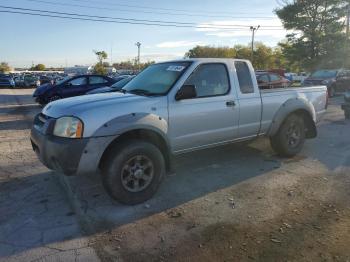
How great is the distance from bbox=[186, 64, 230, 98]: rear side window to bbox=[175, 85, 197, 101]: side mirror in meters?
0.24

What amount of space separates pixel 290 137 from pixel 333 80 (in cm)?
1626

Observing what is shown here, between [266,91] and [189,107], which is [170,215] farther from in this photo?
[266,91]

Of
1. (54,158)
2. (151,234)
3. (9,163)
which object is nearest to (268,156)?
(151,234)

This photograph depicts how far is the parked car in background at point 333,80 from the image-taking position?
21038 mm

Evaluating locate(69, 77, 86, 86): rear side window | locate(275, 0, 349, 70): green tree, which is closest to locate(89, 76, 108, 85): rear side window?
locate(69, 77, 86, 86): rear side window

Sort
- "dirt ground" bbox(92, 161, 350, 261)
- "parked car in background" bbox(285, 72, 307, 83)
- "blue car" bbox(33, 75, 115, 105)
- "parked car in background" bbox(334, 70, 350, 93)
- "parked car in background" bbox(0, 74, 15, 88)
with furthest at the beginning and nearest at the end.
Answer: "parked car in background" bbox(0, 74, 15, 88) → "parked car in background" bbox(285, 72, 307, 83) → "parked car in background" bbox(334, 70, 350, 93) → "blue car" bbox(33, 75, 115, 105) → "dirt ground" bbox(92, 161, 350, 261)

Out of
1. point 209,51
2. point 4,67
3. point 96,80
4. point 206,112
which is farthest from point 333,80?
point 4,67

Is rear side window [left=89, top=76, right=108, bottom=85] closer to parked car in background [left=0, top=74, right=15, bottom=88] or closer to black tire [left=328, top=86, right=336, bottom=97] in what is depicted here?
black tire [left=328, top=86, right=336, bottom=97]

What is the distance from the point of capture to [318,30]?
114ft

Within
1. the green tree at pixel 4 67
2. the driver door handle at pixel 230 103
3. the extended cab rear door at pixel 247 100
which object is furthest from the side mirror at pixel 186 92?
the green tree at pixel 4 67

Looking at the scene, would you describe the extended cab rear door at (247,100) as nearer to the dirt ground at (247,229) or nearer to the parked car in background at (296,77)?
the dirt ground at (247,229)

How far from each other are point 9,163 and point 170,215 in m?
3.82

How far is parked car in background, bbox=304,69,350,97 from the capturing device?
21038 millimetres

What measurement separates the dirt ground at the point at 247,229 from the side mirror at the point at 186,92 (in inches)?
54.9
